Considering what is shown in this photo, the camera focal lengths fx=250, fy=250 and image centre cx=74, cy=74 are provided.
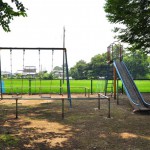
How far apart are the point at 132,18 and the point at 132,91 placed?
6.99 meters

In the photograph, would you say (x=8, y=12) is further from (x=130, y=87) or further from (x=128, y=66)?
(x=128, y=66)

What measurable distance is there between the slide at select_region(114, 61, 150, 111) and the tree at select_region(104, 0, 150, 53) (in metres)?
4.04

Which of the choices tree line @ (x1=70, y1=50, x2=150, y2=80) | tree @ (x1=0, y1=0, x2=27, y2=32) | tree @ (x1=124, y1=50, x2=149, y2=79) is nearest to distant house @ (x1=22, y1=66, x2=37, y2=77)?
tree @ (x1=0, y1=0, x2=27, y2=32)

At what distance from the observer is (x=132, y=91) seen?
14219 millimetres

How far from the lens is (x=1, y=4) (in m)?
10.5

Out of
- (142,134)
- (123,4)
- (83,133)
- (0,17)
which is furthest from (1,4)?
(123,4)

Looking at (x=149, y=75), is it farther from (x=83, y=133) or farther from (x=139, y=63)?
(x=83, y=133)

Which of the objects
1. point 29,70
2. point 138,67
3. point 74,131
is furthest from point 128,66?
point 74,131

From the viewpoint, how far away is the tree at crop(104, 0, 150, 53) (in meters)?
18.5

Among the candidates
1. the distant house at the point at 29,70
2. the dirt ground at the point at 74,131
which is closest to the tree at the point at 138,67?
the distant house at the point at 29,70

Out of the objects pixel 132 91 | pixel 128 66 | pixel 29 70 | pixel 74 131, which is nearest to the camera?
pixel 74 131

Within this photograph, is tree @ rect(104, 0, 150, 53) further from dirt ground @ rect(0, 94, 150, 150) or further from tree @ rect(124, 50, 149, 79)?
tree @ rect(124, 50, 149, 79)

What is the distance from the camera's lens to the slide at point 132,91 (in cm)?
1255

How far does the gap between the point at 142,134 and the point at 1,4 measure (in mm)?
7605
